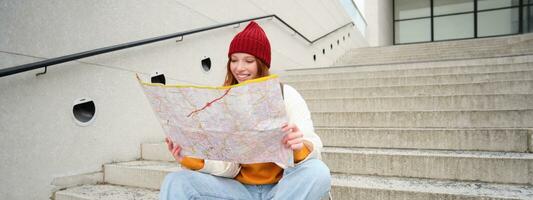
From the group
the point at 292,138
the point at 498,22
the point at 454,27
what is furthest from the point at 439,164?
the point at 498,22

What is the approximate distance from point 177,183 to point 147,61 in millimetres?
1795

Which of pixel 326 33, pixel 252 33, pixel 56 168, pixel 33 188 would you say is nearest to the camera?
pixel 252 33

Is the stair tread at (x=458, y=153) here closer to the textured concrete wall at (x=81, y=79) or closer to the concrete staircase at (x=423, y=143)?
the concrete staircase at (x=423, y=143)

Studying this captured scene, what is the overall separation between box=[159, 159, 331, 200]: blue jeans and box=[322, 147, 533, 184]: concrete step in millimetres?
967

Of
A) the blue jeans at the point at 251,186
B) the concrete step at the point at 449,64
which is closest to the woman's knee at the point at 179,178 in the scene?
the blue jeans at the point at 251,186

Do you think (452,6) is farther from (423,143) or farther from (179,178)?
(179,178)

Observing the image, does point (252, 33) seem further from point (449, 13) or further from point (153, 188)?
point (449, 13)

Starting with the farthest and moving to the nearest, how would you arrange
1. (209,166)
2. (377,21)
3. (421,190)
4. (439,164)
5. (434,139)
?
(377,21) < (434,139) < (439,164) < (421,190) < (209,166)

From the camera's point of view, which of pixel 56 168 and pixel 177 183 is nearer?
pixel 177 183

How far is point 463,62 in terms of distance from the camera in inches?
155

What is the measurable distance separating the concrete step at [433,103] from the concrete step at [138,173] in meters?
1.62

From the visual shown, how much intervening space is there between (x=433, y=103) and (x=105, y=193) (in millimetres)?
2522

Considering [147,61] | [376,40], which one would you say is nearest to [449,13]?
[376,40]

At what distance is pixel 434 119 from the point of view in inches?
95.9
